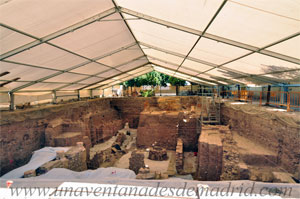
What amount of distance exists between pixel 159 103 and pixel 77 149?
12.2m

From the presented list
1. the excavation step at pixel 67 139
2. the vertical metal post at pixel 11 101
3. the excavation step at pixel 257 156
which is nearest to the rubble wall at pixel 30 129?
the vertical metal post at pixel 11 101

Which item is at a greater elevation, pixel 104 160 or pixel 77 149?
pixel 77 149

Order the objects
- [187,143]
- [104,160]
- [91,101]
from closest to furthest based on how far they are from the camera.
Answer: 1. [104,160]
2. [187,143]
3. [91,101]

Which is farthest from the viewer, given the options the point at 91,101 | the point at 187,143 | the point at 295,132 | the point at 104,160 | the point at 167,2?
the point at 91,101

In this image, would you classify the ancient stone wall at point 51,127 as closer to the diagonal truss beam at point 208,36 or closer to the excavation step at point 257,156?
the diagonal truss beam at point 208,36

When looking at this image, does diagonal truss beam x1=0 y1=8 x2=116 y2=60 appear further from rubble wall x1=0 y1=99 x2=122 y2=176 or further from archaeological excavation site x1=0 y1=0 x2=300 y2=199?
rubble wall x1=0 y1=99 x2=122 y2=176

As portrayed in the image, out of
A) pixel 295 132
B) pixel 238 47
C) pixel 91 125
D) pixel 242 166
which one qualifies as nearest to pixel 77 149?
pixel 91 125

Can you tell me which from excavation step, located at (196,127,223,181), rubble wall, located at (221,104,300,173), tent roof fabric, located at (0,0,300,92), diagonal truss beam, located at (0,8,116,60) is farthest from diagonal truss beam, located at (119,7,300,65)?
excavation step, located at (196,127,223,181)

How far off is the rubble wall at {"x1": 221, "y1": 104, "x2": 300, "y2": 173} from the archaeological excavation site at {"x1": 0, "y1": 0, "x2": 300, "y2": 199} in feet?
0.15

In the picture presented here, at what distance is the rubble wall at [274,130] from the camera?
19.0 ft

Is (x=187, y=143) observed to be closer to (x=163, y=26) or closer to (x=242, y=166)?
(x=242, y=166)

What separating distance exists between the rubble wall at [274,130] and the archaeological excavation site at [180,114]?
0.04m

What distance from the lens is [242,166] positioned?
6.47m

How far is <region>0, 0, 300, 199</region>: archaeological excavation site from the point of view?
276 centimetres
